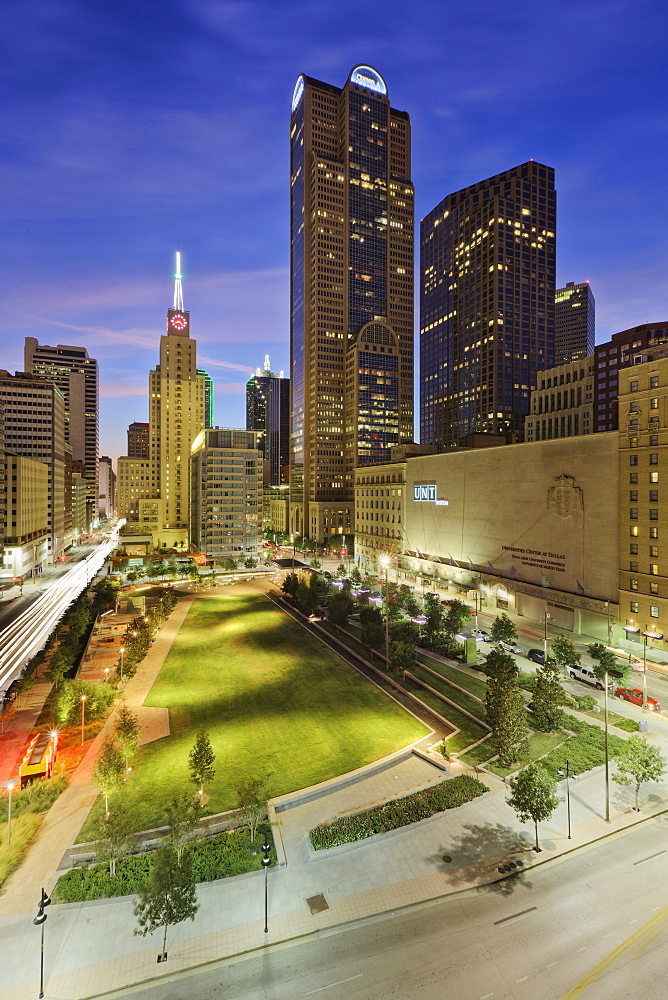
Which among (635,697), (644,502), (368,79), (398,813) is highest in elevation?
(368,79)

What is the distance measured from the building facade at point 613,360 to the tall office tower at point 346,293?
7463 centimetres

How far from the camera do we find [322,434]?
604 feet

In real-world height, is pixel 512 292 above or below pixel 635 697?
above

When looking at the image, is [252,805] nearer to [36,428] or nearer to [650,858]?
[650,858]

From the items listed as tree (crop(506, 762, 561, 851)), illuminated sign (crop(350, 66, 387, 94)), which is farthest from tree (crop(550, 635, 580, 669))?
illuminated sign (crop(350, 66, 387, 94))

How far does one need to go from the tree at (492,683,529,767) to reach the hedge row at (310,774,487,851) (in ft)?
9.63

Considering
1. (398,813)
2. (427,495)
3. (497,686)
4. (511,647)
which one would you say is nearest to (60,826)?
(398,813)

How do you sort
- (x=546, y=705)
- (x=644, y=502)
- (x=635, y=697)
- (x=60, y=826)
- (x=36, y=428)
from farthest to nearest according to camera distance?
1. (x=36, y=428)
2. (x=644, y=502)
3. (x=635, y=697)
4. (x=546, y=705)
5. (x=60, y=826)

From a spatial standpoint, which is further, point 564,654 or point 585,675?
point 585,675

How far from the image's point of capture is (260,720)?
4053 centimetres

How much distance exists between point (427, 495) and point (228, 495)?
60.4 m

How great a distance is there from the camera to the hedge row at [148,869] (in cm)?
2252

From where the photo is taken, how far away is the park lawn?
103 feet

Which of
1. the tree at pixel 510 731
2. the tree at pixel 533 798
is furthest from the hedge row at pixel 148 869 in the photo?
the tree at pixel 510 731
